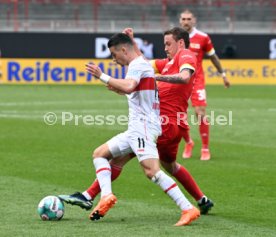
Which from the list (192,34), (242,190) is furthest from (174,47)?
(192,34)

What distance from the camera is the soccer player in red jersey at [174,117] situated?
30.9ft

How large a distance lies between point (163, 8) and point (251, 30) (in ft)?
15.6

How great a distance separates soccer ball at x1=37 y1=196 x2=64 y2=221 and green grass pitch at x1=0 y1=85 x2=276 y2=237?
78mm

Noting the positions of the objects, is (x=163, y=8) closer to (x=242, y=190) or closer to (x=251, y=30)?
(x=251, y=30)

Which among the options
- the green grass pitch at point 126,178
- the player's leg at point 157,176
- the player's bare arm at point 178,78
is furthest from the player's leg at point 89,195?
the player's bare arm at point 178,78

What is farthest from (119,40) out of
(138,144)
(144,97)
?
(138,144)

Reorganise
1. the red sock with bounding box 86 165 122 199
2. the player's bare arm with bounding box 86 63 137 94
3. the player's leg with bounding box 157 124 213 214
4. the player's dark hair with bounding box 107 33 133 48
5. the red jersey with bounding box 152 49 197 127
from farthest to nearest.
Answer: the red jersey with bounding box 152 49 197 127
the player's leg with bounding box 157 124 213 214
the red sock with bounding box 86 165 122 199
the player's dark hair with bounding box 107 33 133 48
the player's bare arm with bounding box 86 63 137 94

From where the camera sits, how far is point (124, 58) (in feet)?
29.1

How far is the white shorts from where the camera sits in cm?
891

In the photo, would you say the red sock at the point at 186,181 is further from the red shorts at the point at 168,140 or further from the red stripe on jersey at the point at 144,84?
the red stripe on jersey at the point at 144,84

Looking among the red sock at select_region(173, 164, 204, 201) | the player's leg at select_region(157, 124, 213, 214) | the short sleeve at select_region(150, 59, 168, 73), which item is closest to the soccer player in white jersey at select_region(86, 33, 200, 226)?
the player's leg at select_region(157, 124, 213, 214)

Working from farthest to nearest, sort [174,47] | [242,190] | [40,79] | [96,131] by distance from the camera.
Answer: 1. [40,79]
2. [96,131]
3. [242,190]
4. [174,47]

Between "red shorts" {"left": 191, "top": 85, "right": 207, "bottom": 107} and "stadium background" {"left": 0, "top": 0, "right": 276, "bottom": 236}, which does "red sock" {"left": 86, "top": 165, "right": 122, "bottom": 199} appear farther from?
"red shorts" {"left": 191, "top": 85, "right": 207, "bottom": 107}

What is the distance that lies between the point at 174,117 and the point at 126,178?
2.88m
